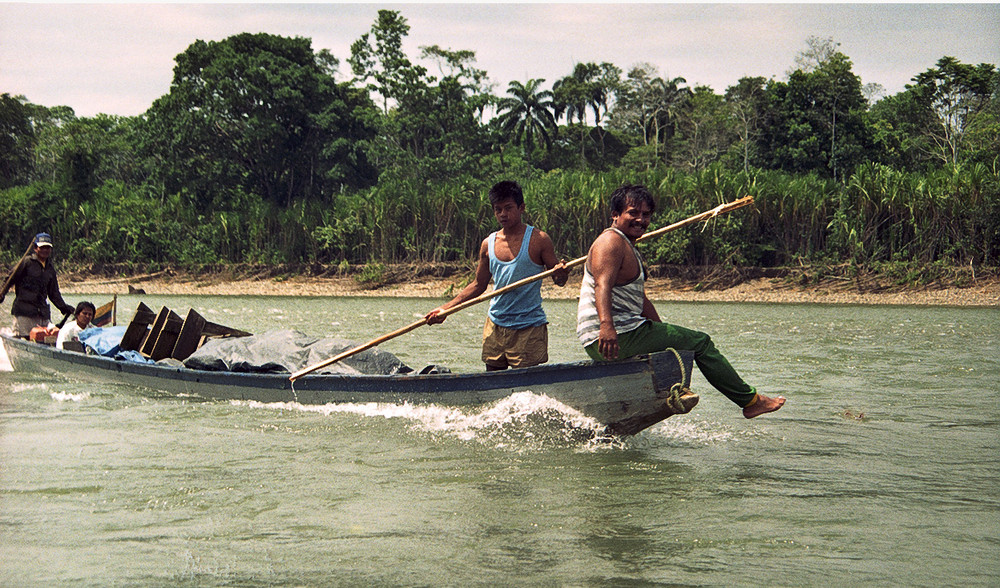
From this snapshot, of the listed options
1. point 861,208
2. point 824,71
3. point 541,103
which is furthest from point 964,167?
point 541,103

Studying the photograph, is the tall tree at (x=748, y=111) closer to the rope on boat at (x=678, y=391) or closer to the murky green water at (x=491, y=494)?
the murky green water at (x=491, y=494)

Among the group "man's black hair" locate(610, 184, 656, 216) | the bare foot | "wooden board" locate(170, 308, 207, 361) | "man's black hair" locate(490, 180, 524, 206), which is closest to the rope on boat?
the bare foot

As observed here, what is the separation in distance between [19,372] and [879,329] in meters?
13.0

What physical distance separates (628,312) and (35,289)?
717 cm

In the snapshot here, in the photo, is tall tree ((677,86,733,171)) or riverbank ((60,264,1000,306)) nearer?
riverbank ((60,264,1000,306))

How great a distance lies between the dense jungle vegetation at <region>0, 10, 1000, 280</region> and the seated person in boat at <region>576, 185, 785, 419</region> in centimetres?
1965

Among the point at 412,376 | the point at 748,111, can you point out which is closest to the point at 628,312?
the point at 412,376

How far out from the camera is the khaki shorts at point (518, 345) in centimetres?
590

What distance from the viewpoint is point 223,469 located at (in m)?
5.47

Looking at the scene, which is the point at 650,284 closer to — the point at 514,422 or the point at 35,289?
the point at 35,289

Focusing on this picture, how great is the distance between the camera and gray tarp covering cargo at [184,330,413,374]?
7.41m

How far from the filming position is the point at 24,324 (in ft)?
32.8

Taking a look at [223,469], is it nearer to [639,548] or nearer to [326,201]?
[639,548]

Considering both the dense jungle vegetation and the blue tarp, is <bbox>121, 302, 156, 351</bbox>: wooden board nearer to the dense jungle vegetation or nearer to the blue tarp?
the blue tarp
